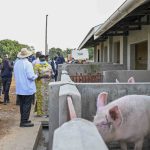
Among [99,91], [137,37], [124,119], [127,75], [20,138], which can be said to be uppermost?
[137,37]

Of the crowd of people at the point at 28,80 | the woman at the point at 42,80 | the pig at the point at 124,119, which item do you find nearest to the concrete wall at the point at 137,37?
the crowd of people at the point at 28,80

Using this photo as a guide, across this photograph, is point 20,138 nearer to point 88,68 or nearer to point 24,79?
point 24,79

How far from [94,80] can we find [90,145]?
10132 millimetres

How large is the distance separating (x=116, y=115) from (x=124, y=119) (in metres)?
0.34

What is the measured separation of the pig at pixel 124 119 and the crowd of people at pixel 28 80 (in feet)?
16.3

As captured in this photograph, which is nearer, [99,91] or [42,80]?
[99,91]

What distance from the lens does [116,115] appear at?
4.30m

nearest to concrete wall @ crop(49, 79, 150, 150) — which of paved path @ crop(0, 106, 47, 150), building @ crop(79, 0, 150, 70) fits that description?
paved path @ crop(0, 106, 47, 150)

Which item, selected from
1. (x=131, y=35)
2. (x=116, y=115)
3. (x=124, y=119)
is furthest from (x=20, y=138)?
(x=131, y=35)

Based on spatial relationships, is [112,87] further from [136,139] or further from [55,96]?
[136,139]

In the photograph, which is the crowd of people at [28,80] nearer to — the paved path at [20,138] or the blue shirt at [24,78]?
the blue shirt at [24,78]

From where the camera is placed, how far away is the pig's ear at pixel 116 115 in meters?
4.23

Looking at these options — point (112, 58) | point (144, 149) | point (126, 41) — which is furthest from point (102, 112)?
point (112, 58)

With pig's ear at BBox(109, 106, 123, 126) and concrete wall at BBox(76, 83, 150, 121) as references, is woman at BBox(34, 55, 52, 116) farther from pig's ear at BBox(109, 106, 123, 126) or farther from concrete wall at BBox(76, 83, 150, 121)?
pig's ear at BBox(109, 106, 123, 126)
